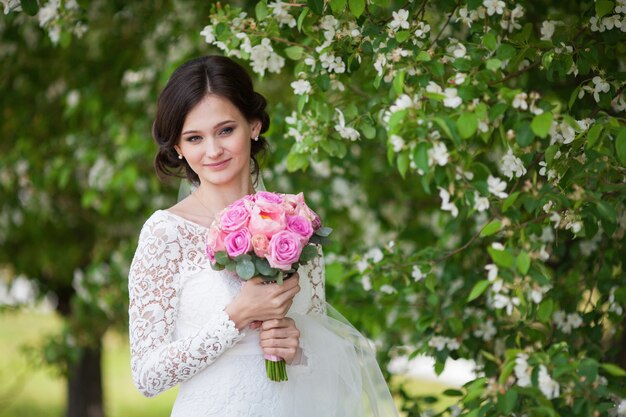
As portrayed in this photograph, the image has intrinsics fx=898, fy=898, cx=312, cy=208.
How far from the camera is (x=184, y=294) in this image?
8.50 ft

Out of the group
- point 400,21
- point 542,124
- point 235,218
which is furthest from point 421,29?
point 235,218

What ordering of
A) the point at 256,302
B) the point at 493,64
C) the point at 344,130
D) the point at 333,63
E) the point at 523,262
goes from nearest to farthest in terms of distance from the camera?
the point at 523,262 → the point at 256,302 → the point at 493,64 → the point at 333,63 → the point at 344,130

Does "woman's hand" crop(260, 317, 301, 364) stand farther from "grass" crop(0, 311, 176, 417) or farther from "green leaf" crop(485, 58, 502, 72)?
"grass" crop(0, 311, 176, 417)

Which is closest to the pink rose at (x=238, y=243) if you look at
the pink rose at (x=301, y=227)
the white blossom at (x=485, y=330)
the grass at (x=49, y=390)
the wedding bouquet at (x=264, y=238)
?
the wedding bouquet at (x=264, y=238)

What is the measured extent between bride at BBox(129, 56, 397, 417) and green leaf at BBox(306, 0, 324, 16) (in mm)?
311

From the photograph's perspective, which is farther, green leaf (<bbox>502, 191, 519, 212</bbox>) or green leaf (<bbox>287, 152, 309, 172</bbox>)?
green leaf (<bbox>287, 152, 309, 172</bbox>)

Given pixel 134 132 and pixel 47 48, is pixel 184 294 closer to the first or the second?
pixel 134 132

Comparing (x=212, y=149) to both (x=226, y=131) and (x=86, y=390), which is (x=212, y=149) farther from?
(x=86, y=390)

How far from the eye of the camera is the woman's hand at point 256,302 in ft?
8.13

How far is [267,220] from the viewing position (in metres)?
2.37

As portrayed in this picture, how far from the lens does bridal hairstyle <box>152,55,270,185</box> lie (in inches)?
106

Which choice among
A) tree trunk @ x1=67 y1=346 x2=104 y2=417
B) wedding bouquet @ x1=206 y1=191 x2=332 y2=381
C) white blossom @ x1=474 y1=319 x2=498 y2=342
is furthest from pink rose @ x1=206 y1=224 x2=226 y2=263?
tree trunk @ x1=67 y1=346 x2=104 y2=417

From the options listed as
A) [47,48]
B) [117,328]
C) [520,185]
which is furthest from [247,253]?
[117,328]

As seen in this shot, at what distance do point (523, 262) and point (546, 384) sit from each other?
0.33m
